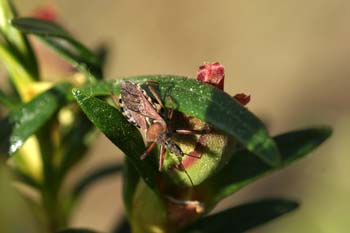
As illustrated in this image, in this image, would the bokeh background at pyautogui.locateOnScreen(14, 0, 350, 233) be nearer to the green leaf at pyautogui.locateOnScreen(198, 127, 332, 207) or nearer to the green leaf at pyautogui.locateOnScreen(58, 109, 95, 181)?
the green leaf at pyautogui.locateOnScreen(58, 109, 95, 181)

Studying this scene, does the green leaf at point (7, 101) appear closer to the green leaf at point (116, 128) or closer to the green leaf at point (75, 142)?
the green leaf at point (75, 142)

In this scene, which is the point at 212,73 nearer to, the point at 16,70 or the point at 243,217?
the point at 243,217

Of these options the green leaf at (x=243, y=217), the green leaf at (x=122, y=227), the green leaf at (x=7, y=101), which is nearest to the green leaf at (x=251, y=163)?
the green leaf at (x=243, y=217)

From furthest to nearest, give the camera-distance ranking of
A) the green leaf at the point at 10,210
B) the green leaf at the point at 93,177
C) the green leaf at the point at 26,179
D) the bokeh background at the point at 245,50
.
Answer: the bokeh background at the point at 245,50 → the green leaf at the point at 93,177 → the green leaf at the point at 26,179 → the green leaf at the point at 10,210

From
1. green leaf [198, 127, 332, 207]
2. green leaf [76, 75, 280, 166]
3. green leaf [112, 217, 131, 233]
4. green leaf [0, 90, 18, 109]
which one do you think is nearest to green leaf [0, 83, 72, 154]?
green leaf [0, 90, 18, 109]

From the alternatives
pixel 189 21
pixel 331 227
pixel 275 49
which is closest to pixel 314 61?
pixel 275 49

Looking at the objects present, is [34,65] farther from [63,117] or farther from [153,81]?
[153,81]
